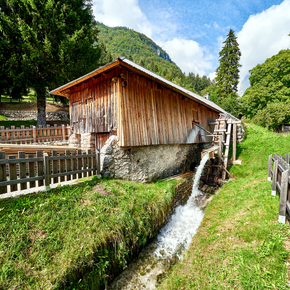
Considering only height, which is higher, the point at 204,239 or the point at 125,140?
the point at 125,140

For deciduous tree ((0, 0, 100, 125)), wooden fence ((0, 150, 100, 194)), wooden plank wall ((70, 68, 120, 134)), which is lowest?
wooden fence ((0, 150, 100, 194))

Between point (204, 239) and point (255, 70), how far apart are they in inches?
1223

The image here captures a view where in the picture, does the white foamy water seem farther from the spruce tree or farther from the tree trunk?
the spruce tree

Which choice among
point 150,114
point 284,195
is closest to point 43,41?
point 150,114

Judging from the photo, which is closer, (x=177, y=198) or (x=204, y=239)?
(x=204, y=239)

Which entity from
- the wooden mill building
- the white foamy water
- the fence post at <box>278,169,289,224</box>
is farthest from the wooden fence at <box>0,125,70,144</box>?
the fence post at <box>278,169,289,224</box>

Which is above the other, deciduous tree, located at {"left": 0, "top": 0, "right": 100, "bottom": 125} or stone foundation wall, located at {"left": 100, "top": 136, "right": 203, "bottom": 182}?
deciduous tree, located at {"left": 0, "top": 0, "right": 100, "bottom": 125}

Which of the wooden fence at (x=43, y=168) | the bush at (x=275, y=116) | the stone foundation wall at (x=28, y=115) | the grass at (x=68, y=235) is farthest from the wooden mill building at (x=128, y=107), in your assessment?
the bush at (x=275, y=116)

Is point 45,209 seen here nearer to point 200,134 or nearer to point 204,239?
point 204,239

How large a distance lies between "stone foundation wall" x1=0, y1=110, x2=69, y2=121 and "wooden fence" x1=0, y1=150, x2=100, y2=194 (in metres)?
17.5

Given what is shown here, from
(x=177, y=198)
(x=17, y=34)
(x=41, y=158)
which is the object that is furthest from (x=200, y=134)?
(x=17, y=34)

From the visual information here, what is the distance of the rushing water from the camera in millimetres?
3836

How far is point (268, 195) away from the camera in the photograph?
16.8 ft

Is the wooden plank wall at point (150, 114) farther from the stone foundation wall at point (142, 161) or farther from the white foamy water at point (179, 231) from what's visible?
the white foamy water at point (179, 231)
